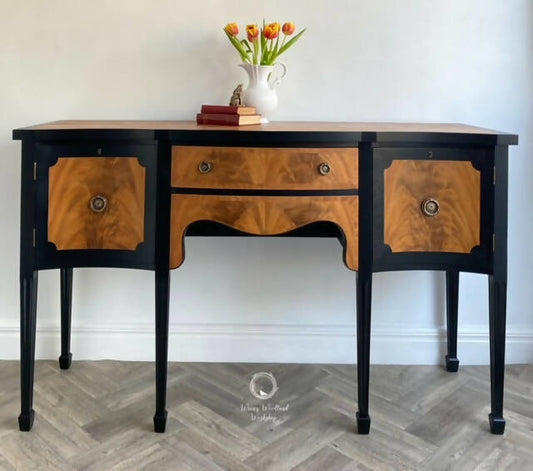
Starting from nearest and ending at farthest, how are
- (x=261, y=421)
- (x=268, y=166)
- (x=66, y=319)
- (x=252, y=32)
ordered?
1. (x=268, y=166)
2. (x=261, y=421)
3. (x=252, y=32)
4. (x=66, y=319)

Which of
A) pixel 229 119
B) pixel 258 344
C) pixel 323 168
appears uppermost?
pixel 229 119

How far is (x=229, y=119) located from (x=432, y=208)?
663 millimetres

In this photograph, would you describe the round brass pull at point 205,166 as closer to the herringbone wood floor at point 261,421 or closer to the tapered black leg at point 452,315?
the herringbone wood floor at point 261,421

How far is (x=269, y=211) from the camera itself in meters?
1.57

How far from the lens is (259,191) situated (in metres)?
1.57

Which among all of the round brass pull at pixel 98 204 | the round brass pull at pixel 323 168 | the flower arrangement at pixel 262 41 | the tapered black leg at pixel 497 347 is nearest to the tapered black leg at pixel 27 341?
the round brass pull at pixel 98 204

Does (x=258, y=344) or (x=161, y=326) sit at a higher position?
(x=161, y=326)

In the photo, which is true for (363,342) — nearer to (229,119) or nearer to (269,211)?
(269,211)

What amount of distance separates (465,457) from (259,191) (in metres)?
0.91

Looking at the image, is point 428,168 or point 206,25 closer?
point 428,168

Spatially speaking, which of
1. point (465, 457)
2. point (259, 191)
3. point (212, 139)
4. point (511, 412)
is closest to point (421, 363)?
point (511, 412)

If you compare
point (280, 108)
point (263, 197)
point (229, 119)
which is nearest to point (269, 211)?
point (263, 197)

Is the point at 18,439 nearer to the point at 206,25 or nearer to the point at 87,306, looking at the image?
the point at 87,306

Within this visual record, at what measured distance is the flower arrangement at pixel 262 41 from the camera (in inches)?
72.6
